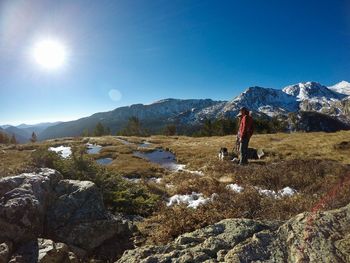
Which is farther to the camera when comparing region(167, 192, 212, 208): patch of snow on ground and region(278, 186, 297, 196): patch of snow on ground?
region(278, 186, 297, 196): patch of snow on ground

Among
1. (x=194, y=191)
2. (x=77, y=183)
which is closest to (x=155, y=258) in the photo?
(x=77, y=183)

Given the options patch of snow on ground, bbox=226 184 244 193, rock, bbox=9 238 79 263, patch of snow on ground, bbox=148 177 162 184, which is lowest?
patch of snow on ground, bbox=148 177 162 184

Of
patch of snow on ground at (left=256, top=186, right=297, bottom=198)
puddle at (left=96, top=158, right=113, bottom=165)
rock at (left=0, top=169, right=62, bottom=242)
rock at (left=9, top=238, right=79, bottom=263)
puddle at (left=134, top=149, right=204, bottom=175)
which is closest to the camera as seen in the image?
rock at (left=9, top=238, right=79, bottom=263)

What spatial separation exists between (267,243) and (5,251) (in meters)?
5.99

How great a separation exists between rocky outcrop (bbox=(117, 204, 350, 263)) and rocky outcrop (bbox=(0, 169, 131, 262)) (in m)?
3.15

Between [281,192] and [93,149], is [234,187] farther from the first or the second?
[93,149]

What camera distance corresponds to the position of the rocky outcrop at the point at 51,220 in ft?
26.6

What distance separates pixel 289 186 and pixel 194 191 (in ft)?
16.5

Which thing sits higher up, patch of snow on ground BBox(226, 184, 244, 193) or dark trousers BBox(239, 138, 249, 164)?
dark trousers BBox(239, 138, 249, 164)

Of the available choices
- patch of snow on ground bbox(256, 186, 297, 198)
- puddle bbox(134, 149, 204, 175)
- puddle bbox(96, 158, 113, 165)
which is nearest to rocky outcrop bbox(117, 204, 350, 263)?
patch of snow on ground bbox(256, 186, 297, 198)

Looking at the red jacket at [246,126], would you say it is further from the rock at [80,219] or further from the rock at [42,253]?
the rock at [42,253]

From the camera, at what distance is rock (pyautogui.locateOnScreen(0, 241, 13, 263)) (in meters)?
7.39

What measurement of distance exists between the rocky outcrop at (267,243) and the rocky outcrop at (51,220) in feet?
10.3

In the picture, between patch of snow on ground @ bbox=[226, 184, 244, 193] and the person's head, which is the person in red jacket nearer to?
the person's head
